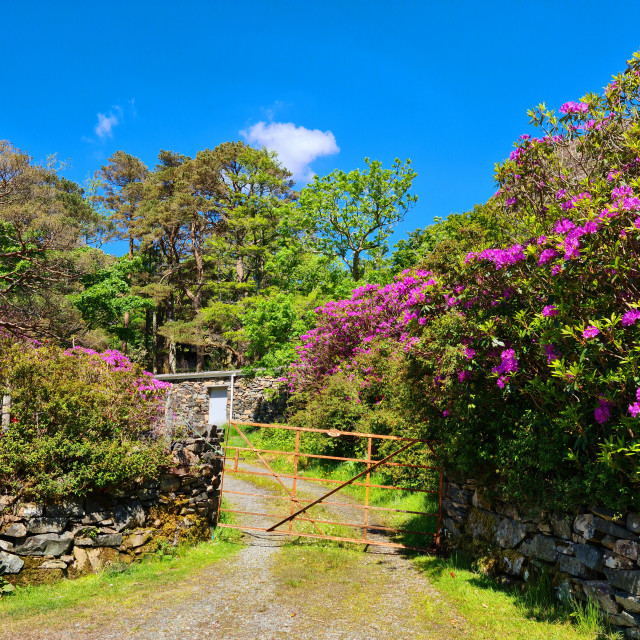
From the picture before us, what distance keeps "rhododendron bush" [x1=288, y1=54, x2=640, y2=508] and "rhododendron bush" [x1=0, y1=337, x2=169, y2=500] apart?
3961 millimetres

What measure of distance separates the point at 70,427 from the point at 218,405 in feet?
52.2

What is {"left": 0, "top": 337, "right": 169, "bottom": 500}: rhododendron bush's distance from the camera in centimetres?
583

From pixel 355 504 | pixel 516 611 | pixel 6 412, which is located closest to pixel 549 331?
pixel 516 611

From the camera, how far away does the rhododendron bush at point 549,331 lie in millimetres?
4152

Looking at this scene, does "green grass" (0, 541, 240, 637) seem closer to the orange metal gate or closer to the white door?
the orange metal gate

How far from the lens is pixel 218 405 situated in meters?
22.0

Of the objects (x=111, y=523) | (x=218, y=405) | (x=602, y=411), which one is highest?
(x=602, y=411)

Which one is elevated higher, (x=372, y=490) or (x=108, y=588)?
(x=372, y=490)

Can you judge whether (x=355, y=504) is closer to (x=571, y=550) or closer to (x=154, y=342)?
(x=571, y=550)

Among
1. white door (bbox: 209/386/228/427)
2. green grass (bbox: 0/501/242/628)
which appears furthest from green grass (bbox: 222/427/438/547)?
white door (bbox: 209/386/228/427)

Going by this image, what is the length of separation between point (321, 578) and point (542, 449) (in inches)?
131

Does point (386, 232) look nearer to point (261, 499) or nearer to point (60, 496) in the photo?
point (261, 499)

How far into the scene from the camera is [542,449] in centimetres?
503

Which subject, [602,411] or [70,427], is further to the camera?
[70,427]
